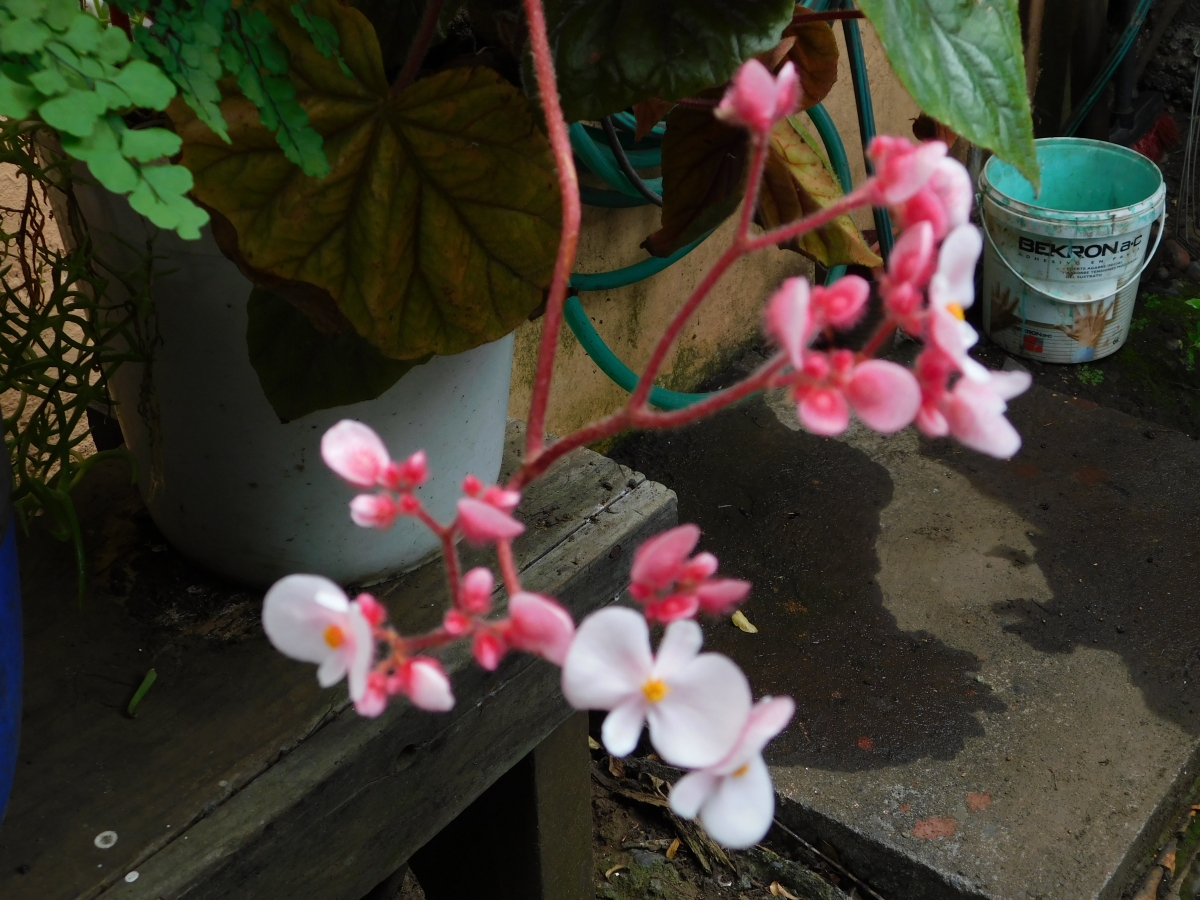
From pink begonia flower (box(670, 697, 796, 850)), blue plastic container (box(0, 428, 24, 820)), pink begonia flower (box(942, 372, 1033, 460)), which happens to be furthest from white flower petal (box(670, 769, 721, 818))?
blue plastic container (box(0, 428, 24, 820))

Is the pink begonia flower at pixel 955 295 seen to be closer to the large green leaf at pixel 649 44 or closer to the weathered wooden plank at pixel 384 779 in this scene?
the large green leaf at pixel 649 44

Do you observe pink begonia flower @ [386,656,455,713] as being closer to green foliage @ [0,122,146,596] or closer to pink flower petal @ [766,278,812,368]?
pink flower petal @ [766,278,812,368]

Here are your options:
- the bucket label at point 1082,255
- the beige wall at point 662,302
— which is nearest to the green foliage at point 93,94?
Answer: the beige wall at point 662,302

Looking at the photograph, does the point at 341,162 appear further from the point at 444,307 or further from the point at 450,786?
the point at 450,786

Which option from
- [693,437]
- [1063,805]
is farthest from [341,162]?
[693,437]

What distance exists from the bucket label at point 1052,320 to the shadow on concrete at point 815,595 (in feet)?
2.24

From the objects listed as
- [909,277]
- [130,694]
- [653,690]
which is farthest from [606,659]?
[130,694]

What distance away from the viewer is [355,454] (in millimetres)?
306

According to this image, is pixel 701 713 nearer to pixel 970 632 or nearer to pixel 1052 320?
pixel 970 632

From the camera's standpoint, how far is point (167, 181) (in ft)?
1.34

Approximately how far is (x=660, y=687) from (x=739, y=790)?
0.03m

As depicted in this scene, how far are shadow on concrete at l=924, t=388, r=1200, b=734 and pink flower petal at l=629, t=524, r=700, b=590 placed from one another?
5.19 ft

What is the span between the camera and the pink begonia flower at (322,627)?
270 mm

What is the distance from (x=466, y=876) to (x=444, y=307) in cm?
80
